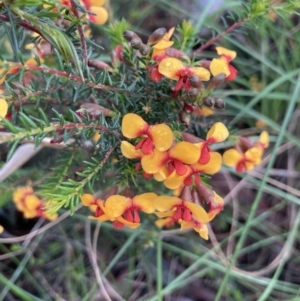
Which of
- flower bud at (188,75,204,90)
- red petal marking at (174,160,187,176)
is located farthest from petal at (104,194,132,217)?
flower bud at (188,75,204,90)

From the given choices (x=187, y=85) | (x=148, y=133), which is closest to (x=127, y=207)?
(x=148, y=133)

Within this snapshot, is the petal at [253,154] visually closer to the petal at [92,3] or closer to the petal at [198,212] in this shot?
the petal at [198,212]

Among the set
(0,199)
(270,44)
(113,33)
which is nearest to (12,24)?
(113,33)

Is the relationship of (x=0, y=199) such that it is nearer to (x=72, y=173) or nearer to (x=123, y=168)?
(x=72, y=173)

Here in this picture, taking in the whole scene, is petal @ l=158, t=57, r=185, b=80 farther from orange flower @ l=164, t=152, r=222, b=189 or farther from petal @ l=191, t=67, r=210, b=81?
orange flower @ l=164, t=152, r=222, b=189

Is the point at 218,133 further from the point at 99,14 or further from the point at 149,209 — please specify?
the point at 99,14

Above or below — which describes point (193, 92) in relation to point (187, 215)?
above

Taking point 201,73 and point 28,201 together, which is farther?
point 28,201

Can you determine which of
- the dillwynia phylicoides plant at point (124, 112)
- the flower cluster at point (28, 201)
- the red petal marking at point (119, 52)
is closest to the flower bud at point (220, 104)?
the dillwynia phylicoides plant at point (124, 112)
